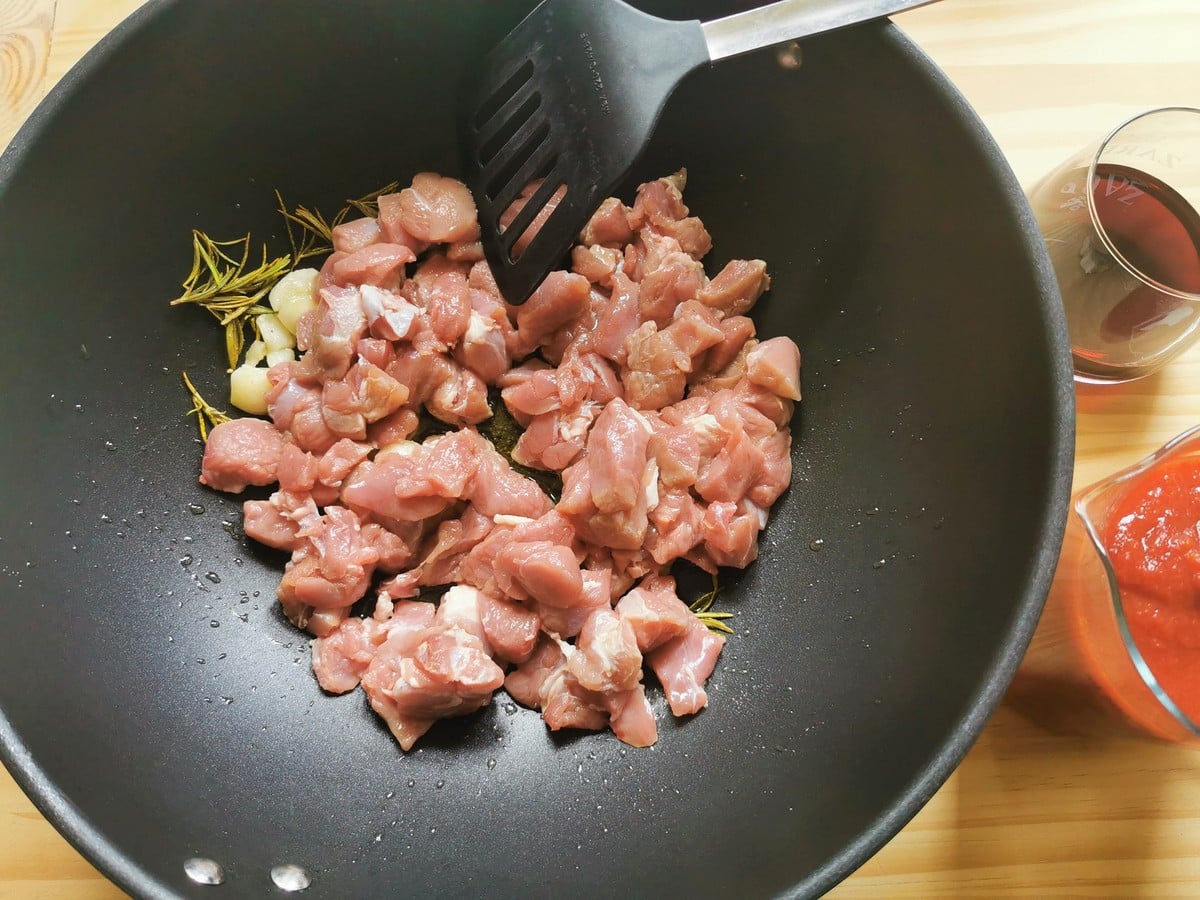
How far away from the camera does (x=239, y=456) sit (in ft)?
6.38

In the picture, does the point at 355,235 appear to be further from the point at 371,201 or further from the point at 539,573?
the point at 539,573

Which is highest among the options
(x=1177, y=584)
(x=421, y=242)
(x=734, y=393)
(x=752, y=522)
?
(x=421, y=242)

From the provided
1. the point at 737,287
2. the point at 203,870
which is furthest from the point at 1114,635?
the point at 203,870

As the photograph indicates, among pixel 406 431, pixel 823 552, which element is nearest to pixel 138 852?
pixel 406 431

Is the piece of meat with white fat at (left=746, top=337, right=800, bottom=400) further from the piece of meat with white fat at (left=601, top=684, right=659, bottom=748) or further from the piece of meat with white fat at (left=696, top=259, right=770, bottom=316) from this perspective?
the piece of meat with white fat at (left=601, top=684, right=659, bottom=748)

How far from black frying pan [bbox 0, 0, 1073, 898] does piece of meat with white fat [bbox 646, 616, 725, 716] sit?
2.4 inches

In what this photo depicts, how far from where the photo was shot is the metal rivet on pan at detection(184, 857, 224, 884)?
4.91 ft

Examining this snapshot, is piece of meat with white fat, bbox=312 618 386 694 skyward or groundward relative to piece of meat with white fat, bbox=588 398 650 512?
groundward

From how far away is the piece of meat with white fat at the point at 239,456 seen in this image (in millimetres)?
1937

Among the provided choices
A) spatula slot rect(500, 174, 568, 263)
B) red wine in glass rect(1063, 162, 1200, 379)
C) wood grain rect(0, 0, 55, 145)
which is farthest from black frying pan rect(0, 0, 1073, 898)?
wood grain rect(0, 0, 55, 145)

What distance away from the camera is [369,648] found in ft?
6.20

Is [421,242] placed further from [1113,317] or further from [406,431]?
[1113,317]

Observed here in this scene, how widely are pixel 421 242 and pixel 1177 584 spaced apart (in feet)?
6.17

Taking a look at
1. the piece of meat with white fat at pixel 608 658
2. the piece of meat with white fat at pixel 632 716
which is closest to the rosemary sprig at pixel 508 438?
the piece of meat with white fat at pixel 608 658
